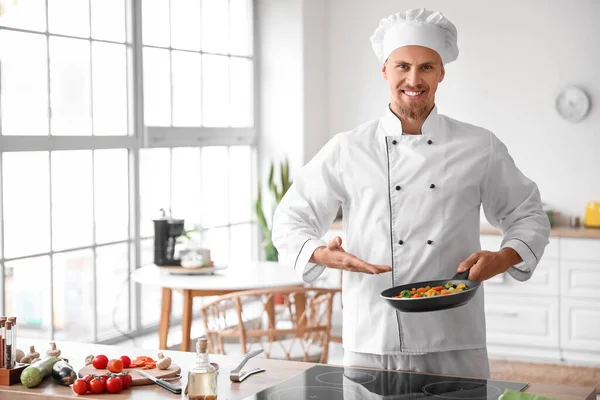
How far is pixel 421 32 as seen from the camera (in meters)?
2.49

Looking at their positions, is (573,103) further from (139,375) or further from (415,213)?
(139,375)

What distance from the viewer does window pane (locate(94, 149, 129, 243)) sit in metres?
4.76

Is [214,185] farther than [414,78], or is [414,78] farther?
[214,185]

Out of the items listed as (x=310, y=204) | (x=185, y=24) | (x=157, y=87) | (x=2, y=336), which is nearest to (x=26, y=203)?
(x=157, y=87)

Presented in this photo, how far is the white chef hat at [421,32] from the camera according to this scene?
2.50 metres

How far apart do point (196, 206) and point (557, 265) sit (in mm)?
2319

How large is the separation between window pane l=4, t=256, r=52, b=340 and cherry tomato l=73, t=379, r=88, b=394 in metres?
2.13

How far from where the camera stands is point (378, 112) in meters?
6.54

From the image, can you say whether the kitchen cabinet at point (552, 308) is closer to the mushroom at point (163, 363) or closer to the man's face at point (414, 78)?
the man's face at point (414, 78)

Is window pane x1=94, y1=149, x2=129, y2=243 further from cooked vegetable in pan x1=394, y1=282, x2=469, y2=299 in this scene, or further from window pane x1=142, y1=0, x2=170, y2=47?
cooked vegetable in pan x1=394, y1=282, x2=469, y2=299

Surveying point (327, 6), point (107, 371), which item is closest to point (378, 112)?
point (327, 6)

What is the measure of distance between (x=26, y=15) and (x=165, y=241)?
1300mm

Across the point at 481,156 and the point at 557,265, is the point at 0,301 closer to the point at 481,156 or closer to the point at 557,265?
the point at 481,156

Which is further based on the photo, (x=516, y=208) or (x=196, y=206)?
(x=196, y=206)
